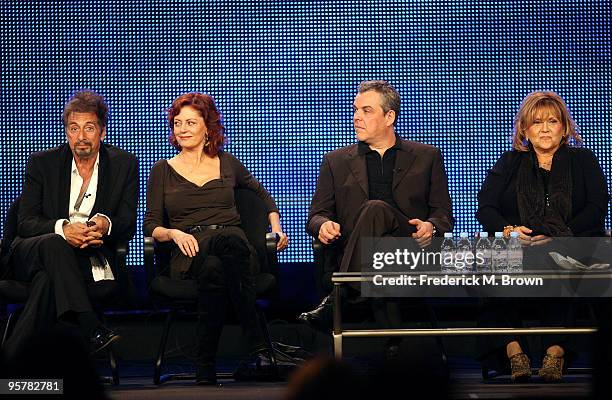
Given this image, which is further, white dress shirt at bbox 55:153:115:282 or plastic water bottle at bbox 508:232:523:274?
white dress shirt at bbox 55:153:115:282

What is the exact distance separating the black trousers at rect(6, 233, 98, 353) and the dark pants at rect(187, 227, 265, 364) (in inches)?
18.7

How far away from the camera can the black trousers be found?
13.1 ft

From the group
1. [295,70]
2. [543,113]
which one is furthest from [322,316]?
[295,70]

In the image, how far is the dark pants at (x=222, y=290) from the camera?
4.07 metres

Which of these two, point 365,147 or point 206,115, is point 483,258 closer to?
point 365,147

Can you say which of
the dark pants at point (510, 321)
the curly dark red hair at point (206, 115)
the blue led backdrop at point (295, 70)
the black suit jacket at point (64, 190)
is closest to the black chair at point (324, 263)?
the dark pants at point (510, 321)

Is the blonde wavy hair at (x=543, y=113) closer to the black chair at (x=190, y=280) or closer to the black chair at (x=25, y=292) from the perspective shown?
the black chair at (x=190, y=280)

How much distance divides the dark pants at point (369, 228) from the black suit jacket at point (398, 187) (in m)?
0.34

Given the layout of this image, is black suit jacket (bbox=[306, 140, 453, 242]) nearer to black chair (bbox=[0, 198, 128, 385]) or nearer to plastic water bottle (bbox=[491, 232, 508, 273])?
plastic water bottle (bbox=[491, 232, 508, 273])

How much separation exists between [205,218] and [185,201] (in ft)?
0.40

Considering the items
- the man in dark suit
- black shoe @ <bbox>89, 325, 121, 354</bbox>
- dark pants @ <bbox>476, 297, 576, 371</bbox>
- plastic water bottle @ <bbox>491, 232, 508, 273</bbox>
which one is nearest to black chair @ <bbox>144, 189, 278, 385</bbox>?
the man in dark suit

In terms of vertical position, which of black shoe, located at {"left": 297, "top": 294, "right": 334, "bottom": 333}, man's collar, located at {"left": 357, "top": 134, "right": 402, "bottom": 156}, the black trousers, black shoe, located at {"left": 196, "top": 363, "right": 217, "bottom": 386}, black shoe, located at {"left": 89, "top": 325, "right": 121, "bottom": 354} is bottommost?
black shoe, located at {"left": 196, "top": 363, "right": 217, "bottom": 386}

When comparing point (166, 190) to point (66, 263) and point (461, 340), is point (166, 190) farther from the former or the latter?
point (461, 340)

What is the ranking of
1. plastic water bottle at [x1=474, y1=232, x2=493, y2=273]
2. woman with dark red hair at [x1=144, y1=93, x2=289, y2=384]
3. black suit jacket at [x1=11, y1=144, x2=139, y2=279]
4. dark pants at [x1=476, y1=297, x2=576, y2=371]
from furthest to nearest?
black suit jacket at [x1=11, y1=144, x2=139, y2=279]
woman with dark red hair at [x1=144, y1=93, x2=289, y2=384]
dark pants at [x1=476, y1=297, x2=576, y2=371]
plastic water bottle at [x1=474, y1=232, x2=493, y2=273]
